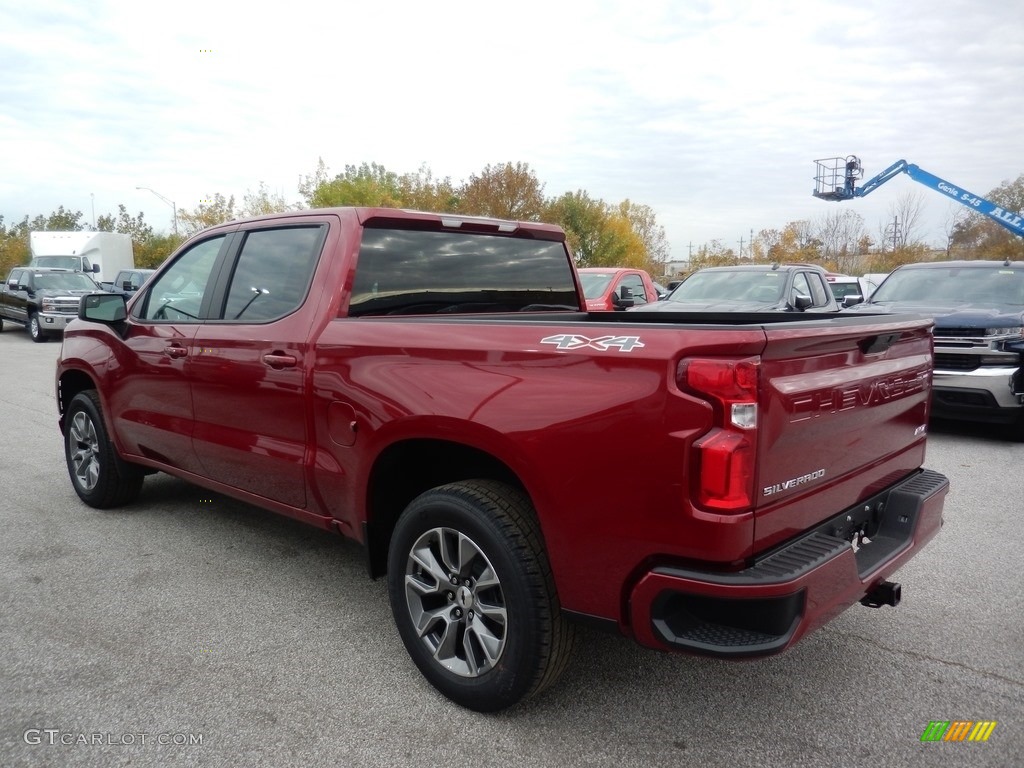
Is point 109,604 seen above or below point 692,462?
below

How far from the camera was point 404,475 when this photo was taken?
3.39 metres

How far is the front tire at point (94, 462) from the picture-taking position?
17.0ft

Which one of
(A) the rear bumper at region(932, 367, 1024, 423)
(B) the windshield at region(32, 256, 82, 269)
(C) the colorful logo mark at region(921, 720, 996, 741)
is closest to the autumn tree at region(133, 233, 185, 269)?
(B) the windshield at region(32, 256, 82, 269)

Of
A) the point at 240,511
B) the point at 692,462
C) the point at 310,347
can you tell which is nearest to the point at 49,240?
the point at 240,511

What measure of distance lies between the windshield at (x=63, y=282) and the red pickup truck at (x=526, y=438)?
18144 mm

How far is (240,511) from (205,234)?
2.00 meters

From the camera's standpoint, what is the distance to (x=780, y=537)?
2484 millimetres

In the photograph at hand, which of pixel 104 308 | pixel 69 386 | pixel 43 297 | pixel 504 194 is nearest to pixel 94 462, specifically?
pixel 69 386

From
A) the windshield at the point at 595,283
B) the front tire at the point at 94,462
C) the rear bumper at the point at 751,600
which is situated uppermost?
the windshield at the point at 595,283

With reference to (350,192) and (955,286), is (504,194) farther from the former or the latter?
(955,286)

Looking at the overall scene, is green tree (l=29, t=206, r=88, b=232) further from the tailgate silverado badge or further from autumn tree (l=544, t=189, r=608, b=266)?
the tailgate silverado badge

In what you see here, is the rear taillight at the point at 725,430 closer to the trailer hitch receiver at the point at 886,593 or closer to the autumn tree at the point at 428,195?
the trailer hitch receiver at the point at 886,593

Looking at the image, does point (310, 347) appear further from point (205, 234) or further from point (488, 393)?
point (205, 234)

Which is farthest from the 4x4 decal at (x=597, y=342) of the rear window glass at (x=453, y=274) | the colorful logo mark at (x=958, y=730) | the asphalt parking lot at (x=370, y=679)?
the colorful logo mark at (x=958, y=730)
